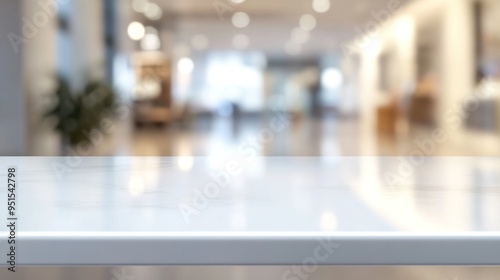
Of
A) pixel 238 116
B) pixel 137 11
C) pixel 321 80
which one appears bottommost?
pixel 238 116

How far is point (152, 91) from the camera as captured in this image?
13648mm

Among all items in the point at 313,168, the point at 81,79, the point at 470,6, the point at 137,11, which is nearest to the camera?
the point at 313,168

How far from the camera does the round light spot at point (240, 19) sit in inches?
555

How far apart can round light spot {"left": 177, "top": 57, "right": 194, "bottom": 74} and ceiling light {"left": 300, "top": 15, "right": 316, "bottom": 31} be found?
2962 millimetres

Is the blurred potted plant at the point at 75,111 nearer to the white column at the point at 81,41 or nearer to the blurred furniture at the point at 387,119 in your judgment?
the white column at the point at 81,41

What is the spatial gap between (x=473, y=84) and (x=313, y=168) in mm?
10112

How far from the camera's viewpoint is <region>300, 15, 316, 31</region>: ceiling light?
563 inches

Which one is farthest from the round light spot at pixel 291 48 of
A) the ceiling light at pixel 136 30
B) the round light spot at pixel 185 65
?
the ceiling light at pixel 136 30

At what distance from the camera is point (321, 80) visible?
1495 cm

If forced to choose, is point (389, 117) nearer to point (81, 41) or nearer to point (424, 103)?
point (424, 103)

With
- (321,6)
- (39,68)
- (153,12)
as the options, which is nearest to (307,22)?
(321,6)

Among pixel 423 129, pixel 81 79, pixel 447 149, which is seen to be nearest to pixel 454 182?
pixel 81 79

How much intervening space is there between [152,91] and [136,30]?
4.77ft

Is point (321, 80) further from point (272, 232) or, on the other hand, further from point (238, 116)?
point (272, 232)
